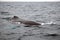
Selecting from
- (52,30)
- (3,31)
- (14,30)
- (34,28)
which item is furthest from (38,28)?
(3,31)

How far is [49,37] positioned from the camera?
126 inches

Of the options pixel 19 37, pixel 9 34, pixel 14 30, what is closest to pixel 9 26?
pixel 14 30

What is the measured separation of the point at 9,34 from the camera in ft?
11.1

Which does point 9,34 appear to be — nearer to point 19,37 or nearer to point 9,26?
point 19,37

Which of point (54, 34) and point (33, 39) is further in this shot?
point (54, 34)

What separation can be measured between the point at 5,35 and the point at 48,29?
1.08 meters

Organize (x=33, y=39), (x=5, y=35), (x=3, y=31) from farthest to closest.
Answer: (x=3, y=31) < (x=5, y=35) < (x=33, y=39)

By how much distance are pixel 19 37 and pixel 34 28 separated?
715 mm

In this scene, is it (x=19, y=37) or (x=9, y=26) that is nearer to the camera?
(x=19, y=37)

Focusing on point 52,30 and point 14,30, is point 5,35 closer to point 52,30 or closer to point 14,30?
point 14,30

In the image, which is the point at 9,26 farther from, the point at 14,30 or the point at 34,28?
the point at 34,28

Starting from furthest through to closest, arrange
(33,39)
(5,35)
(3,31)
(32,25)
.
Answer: (32,25), (3,31), (5,35), (33,39)

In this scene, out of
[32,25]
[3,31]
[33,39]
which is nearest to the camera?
[33,39]

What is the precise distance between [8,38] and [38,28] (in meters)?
0.95
